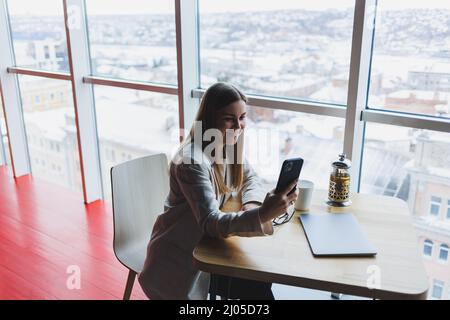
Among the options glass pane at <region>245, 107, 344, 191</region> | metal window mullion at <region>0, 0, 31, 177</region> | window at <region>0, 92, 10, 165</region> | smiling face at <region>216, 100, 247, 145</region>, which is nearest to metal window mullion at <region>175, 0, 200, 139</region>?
glass pane at <region>245, 107, 344, 191</region>

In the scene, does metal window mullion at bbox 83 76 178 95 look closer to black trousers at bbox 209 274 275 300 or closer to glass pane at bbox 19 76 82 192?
glass pane at bbox 19 76 82 192

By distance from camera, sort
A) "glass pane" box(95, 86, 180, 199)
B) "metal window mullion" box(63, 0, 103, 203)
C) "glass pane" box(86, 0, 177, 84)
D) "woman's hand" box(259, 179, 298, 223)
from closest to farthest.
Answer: "woman's hand" box(259, 179, 298, 223) → "glass pane" box(86, 0, 177, 84) → "glass pane" box(95, 86, 180, 199) → "metal window mullion" box(63, 0, 103, 203)

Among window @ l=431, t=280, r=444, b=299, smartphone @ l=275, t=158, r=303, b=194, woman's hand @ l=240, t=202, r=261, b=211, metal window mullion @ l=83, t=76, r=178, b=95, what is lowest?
window @ l=431, t=280, r=444, b=299

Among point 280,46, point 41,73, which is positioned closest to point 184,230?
point 280,46

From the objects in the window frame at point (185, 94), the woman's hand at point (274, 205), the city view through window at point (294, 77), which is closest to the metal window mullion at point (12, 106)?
the window frame at point (185, 94)

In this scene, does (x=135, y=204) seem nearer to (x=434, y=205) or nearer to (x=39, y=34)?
(x=434, y=205)

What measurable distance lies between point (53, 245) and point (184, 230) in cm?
166

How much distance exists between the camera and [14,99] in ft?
12.5

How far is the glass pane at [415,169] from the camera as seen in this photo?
1877 mm

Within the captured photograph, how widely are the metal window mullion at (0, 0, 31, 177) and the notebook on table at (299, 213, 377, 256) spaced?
129 inches

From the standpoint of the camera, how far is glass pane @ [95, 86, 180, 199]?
2850 millimetres

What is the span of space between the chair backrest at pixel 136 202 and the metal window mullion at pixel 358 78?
876mm

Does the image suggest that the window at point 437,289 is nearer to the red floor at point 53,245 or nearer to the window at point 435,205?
the window at point 435,205
